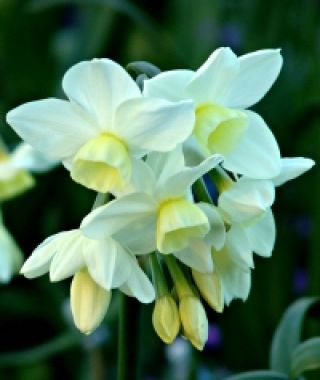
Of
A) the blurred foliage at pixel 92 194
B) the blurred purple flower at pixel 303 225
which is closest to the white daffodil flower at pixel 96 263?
the blurred foliage at pixel 92 194

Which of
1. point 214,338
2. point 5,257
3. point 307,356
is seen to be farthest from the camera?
point 214,338

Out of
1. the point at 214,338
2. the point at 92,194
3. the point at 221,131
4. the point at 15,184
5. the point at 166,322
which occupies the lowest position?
the point at 214,338

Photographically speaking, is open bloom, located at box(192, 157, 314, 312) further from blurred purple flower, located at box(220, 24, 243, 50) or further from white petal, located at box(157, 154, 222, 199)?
blurred purple flower, located at box(220, 24, 243, 50)

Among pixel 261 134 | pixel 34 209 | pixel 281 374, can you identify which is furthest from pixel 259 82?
pixel 34 209

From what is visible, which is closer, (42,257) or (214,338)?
(42,257)

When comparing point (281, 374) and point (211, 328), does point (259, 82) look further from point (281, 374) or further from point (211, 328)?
point (211, 328)

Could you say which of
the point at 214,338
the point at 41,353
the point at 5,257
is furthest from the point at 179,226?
the point at 214,338

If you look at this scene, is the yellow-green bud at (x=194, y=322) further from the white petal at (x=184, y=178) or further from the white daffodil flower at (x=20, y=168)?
the white daffodil flower at (x=20, y=168)

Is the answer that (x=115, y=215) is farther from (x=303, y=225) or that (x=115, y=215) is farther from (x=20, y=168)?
(x=303, y=225)
